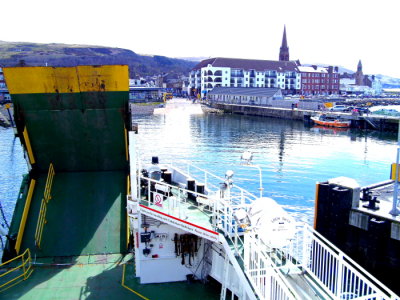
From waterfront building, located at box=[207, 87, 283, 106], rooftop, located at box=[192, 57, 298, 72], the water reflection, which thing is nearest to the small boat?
the water reflection

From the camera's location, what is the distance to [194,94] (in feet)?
402

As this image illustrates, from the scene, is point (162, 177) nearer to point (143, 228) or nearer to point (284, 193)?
point (143, 228)

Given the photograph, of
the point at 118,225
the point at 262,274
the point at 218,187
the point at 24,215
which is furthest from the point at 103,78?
the point at 262,274

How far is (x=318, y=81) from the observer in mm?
122312

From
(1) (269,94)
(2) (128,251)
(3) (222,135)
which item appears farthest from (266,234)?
(1) (269,94)

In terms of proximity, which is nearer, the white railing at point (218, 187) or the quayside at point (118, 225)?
the quayside at point (118, 225)

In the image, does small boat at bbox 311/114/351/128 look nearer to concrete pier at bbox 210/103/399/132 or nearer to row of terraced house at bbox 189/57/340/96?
concrete pier at bbox 210/103/399/132

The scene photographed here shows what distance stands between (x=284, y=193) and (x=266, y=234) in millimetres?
17235

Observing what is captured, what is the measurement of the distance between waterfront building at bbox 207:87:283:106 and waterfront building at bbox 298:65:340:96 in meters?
32.5

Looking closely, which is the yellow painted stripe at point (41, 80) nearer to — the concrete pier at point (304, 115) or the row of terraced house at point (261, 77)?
the concrete pier at point (304, 115)

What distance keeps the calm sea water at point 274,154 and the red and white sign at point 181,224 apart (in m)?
9.24

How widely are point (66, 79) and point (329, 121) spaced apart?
5523 cm

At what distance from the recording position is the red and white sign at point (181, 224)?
7547 mm

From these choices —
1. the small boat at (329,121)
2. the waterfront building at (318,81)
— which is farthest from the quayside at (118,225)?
the waterfront building at (318,81)
